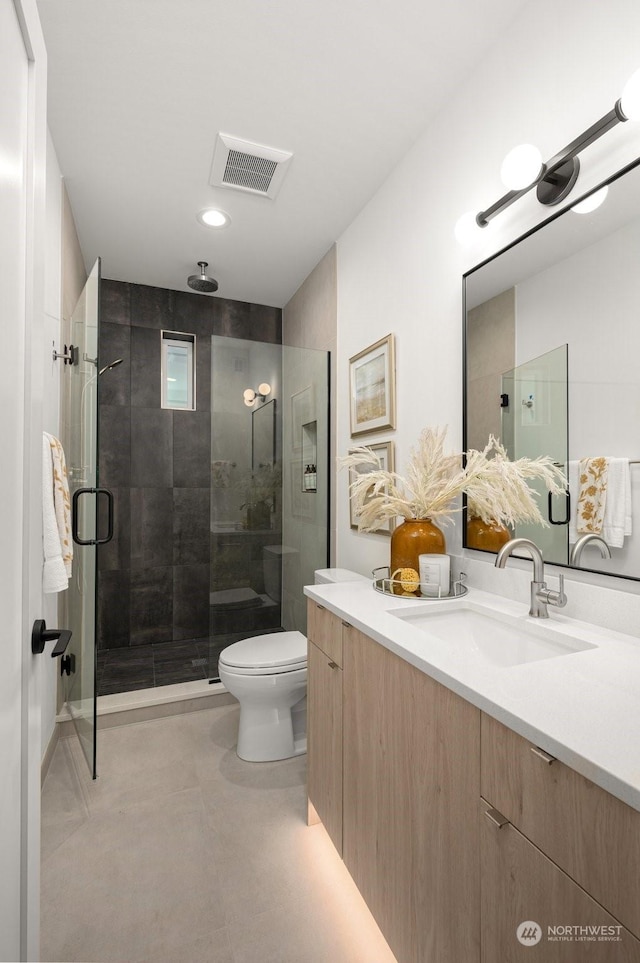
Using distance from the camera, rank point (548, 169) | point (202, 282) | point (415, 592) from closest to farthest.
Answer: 1. point (548, 169)
2. point (415, 592)
3. point (202, 282)

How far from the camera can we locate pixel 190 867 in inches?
59.2

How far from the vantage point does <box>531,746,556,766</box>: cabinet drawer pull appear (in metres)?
0.65

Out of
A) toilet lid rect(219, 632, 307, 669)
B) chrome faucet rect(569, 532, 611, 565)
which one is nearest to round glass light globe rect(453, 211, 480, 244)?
chrome faucet rect(569, 532, 611, 565)

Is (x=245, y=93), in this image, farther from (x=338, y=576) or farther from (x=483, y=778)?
(x=483, y=778)

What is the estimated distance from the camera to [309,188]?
2.23m

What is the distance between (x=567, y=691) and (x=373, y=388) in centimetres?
168

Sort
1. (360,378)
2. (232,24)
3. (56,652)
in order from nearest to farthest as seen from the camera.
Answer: (56,652) < (232,24) < (360,378)

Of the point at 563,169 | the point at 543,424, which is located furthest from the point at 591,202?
the point at 543,424

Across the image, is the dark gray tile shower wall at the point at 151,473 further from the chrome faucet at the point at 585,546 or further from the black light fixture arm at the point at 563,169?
the chrome faucet at the point at 585,546

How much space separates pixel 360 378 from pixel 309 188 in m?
0.92

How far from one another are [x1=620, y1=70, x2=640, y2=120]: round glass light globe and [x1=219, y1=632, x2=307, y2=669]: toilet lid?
2.06 metres

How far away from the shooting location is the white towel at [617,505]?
1088 mm

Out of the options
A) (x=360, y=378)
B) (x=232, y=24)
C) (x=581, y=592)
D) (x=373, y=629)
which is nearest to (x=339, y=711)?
(x=373, y=629)

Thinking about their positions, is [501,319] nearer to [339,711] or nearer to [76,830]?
[339,711]
